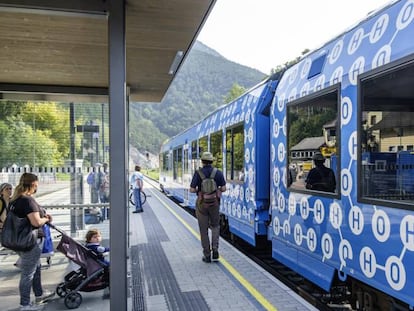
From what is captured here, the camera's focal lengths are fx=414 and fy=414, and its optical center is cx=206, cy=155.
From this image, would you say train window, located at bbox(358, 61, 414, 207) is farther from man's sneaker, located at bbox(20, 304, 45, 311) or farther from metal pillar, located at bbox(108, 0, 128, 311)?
man's sneaker, located at bbox(20, 304, 45, 311)

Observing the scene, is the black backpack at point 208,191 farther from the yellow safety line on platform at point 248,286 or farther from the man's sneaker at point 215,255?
the yellow safety line on platform at point 248,286

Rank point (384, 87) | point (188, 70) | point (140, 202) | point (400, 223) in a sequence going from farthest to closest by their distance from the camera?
point (188, 70) < point (140, 202) < point (384, 87) < point (400, 223)

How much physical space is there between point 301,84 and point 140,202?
399 inches

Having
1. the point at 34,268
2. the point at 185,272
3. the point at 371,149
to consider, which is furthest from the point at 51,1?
the point at 185,272

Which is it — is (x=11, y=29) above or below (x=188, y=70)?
below

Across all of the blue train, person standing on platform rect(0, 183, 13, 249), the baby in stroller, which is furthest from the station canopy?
the baby in stroller

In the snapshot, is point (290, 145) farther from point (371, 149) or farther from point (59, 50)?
point (59, 50)

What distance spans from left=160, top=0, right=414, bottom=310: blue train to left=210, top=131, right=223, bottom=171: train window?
3395mm

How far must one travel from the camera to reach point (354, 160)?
3883 mm

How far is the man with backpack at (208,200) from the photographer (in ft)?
22.3

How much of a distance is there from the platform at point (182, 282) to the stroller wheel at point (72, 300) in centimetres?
9

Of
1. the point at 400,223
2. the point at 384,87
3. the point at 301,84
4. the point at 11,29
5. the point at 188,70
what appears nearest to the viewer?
the point at 400,223

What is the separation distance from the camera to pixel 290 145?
551cm

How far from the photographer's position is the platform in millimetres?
4816
